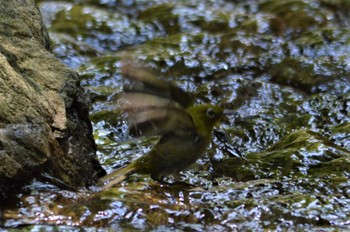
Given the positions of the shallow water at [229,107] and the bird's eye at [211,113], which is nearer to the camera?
the shallow water at [229,107]

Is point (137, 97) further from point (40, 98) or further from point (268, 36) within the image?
point (268, 36)

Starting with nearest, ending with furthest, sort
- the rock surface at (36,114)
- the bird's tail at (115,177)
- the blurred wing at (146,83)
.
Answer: the rock surface at (36,114) < the blurred wing at (146,83) < the bird's tail at (115,177)

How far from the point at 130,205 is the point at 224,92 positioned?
3803mm

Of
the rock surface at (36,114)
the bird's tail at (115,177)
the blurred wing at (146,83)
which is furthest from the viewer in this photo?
the bird's tail at (115,177)

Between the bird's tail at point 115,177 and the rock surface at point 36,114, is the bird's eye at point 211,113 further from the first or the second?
the rock surface at point 36,114

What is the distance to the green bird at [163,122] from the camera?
404 centimetres

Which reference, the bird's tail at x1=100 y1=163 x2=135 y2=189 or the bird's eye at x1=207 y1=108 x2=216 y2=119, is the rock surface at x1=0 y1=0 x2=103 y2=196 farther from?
the bird's eye at x1=207 y1=108 x2=216 y2=119

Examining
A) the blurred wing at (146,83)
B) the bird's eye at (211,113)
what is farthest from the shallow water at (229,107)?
the bird's eye at (211,113)

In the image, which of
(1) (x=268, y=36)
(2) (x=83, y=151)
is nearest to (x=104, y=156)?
(2) (x=83, y=151)

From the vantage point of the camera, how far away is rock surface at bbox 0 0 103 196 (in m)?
3.74

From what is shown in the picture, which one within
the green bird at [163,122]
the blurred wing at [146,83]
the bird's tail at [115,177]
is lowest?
the bird's tail at [115,177]

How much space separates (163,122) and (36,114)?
808mm

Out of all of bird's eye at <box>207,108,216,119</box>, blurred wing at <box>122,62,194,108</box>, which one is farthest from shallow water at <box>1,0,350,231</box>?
bird's eye at <box>207,108,216,119</box>

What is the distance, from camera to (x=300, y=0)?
1030cm
